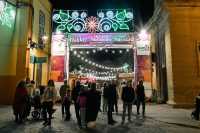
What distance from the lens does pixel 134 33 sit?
29.4 metres

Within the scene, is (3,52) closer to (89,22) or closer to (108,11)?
(89,22)

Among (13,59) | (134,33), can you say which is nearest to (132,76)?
(134,33)

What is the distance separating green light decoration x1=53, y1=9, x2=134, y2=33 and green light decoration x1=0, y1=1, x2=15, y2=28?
7.74m

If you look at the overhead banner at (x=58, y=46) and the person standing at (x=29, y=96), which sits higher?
the overhead banner at (x=58, y=46)

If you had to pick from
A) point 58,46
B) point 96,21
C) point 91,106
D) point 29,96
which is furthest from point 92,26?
point 91,106

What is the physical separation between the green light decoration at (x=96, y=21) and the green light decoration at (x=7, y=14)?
7.74 metres

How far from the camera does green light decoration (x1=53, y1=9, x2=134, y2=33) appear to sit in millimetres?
29844

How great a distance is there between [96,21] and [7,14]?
10.6 metres

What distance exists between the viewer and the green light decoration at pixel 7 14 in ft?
66.9

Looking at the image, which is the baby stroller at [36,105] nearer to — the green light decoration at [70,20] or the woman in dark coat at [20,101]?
the woman in dark coat at [20,101]

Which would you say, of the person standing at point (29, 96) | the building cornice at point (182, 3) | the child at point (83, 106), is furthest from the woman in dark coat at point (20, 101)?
the building cornice at point (182, 3)

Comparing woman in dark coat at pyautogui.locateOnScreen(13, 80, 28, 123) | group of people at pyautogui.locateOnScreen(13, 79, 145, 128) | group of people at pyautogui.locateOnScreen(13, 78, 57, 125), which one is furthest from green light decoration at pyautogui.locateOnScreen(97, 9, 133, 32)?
woman in dark coat at pyautogui.locateOnScreen(13, 80, 28, 123)

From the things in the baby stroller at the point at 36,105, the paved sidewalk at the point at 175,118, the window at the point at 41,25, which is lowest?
the paved sidewalk at the point at 175,118

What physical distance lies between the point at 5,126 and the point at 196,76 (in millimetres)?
14866
